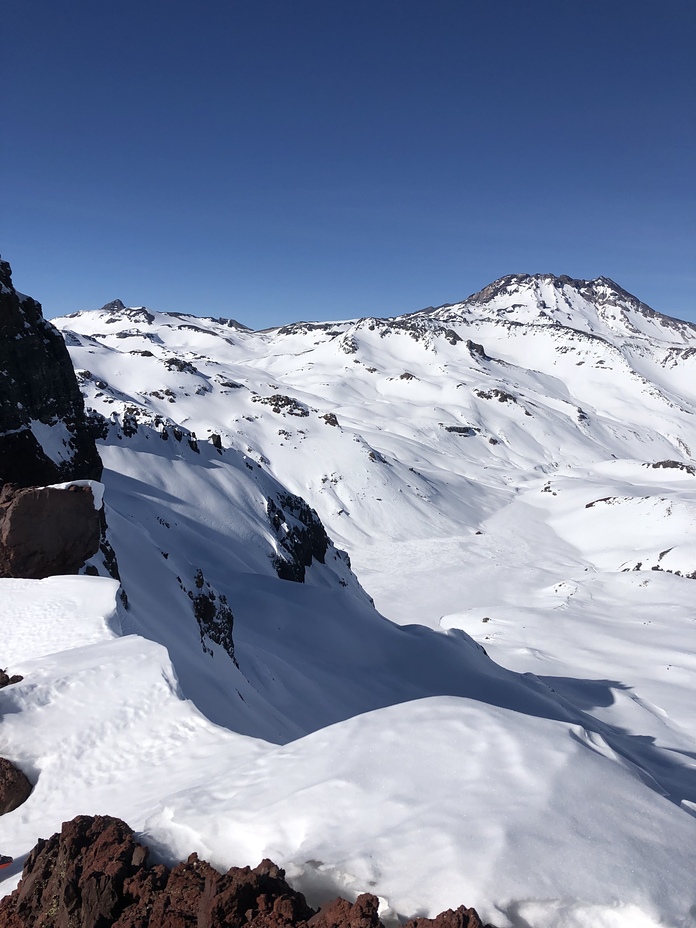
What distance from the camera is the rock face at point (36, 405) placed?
49.1ft

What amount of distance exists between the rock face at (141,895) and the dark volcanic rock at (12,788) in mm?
1618

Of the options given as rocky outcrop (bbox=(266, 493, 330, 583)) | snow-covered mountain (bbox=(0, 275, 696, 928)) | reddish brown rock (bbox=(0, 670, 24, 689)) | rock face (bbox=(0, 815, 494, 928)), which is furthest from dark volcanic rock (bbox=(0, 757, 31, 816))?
rocky outcrop (bbox=(266, 493, 330, 583))

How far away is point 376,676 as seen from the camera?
18219 millimetres

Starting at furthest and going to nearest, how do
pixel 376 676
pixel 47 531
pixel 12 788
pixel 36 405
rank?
pixel 376 676 < pixel 36 405 < pixel 47 531 < pixel 12 788

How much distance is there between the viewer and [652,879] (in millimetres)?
3758

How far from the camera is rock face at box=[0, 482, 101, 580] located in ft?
35.3

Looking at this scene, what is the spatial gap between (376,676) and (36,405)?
12.5m

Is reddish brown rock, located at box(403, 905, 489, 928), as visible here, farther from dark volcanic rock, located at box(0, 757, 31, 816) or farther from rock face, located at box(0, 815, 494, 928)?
dark volcanic rock, located at box(0, 757, 31, 816)

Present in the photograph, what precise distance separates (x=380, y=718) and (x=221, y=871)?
1.87m

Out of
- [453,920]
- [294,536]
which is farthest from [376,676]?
[453,920]

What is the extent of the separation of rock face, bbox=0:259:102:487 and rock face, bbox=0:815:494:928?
1158cm

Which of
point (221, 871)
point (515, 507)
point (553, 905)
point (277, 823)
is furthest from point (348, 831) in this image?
point (515, 507)

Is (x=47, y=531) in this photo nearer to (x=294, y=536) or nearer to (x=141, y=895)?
(x=141, y=895)

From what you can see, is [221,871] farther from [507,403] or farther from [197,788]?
[507,403]
